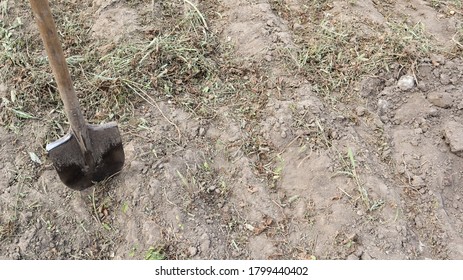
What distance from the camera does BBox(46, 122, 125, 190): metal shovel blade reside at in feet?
7.89

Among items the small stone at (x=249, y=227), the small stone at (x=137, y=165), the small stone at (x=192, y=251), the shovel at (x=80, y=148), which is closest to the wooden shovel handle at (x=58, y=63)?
the shovel at (x=80, y=148)

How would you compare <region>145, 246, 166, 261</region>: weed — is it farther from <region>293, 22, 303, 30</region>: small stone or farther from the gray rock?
<region>293, 22, 303, 30</region>: small stone

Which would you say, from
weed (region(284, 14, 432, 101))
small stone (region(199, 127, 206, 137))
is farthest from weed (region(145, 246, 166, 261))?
weed (region(284, 14, 432, 101))

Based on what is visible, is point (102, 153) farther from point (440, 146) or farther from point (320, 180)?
point (440, 146)

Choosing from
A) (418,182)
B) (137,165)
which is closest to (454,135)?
(418,182)

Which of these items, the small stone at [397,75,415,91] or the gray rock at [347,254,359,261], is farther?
the small stone at [397,75,415,91]

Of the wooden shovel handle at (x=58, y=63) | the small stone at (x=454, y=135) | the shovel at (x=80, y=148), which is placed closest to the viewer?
the wooden shovel handle at (x=58, y=63)

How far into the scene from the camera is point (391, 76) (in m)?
3.13

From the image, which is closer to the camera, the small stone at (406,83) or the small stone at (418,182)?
the small stone at (418,182)

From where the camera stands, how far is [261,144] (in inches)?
109

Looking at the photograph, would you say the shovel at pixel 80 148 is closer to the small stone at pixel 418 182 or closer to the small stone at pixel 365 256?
the small stone at pixel 365 256

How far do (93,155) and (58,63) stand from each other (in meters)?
0.51

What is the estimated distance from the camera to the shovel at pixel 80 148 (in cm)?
232

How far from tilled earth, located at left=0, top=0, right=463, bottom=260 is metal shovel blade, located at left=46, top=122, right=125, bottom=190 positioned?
0.27 feet
